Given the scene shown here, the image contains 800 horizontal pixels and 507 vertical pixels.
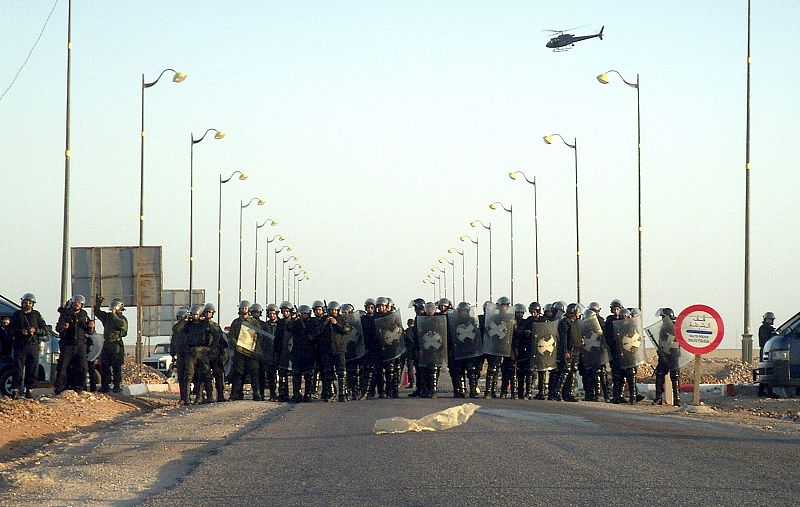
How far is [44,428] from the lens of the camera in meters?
18.1

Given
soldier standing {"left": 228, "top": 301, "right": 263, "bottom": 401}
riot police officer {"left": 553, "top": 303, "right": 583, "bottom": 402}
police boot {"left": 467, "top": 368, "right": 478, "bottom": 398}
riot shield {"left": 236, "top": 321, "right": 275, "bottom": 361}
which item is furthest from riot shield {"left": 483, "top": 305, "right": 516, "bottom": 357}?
soldier standing {"left": 228, "top": 301, "right": 263, "bottom": 401}

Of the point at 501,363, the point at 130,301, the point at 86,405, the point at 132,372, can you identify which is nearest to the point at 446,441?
the point at 86,405

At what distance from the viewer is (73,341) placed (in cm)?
2431

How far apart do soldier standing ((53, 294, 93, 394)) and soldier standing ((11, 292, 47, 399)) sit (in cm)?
52

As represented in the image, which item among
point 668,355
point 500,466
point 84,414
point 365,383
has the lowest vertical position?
point 84,414

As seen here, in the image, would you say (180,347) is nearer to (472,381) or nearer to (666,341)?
(472,381)

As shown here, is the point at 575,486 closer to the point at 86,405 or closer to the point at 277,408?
the point at 277,408

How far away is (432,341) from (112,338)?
638cm

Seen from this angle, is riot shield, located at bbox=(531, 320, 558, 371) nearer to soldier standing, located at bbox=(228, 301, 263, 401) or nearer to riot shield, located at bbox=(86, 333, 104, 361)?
soldier standing, located at bbox=(228, 301, 263, 401)

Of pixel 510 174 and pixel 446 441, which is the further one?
pixel 510 174

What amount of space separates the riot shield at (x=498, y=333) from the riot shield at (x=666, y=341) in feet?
8.89

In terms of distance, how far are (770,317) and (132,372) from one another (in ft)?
68.7

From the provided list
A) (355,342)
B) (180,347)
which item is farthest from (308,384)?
(180,347)

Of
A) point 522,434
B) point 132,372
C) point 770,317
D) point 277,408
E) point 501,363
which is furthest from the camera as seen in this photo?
point 132,372
